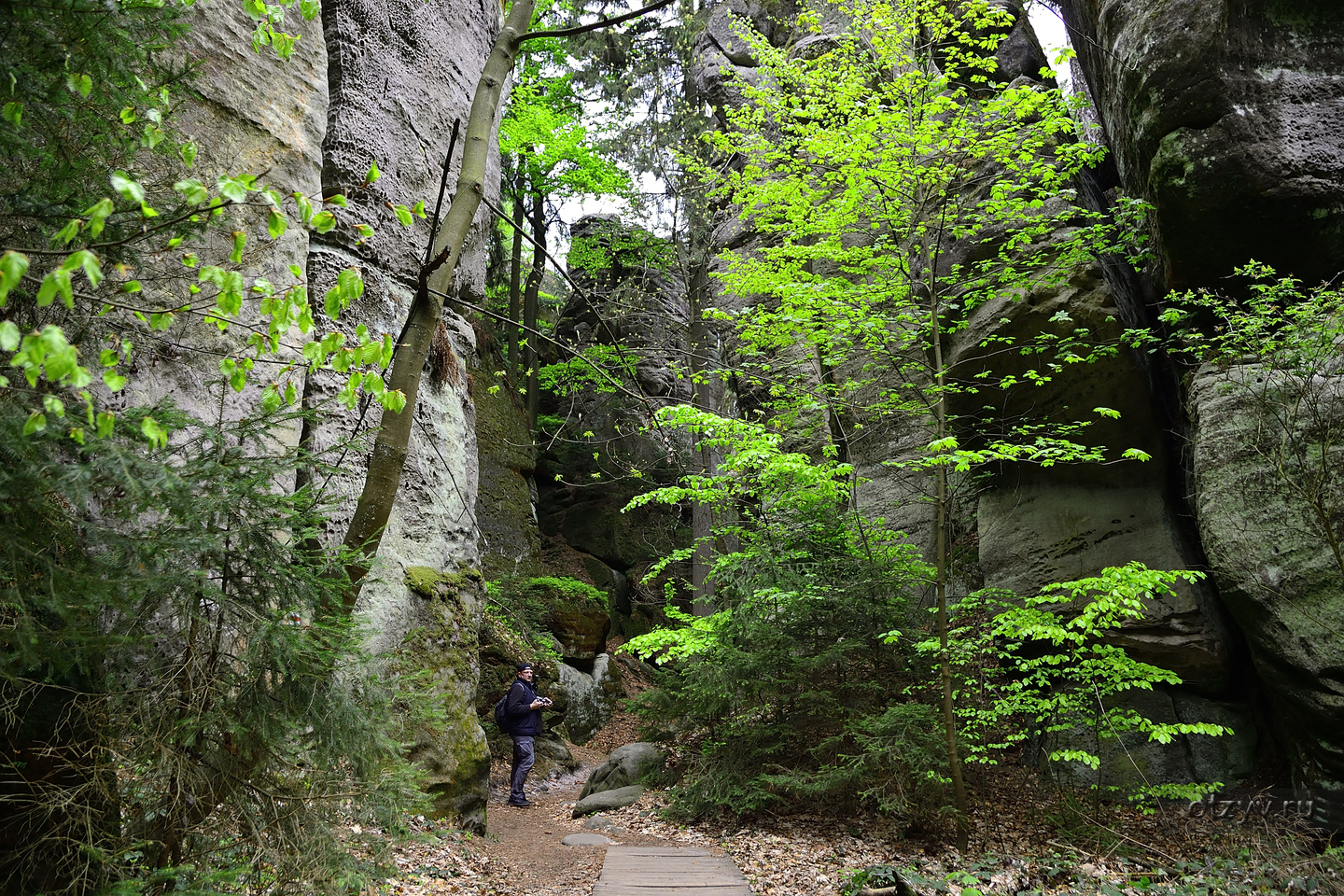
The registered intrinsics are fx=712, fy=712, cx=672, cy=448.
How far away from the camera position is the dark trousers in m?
8.47

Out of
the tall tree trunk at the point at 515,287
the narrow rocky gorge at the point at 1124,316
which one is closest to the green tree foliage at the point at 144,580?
the narrow rocky gorge at the point at 1124,316

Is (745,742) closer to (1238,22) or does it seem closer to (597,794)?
(597,794)

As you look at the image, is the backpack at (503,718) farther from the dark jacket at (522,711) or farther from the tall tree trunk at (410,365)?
the tall tree trunk at (410,365)

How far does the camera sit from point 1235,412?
24.3 feet

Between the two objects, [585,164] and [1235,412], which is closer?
[1235,412]

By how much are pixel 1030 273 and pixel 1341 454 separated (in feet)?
11.3

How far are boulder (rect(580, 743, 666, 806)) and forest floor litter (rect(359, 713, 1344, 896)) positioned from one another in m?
0.54

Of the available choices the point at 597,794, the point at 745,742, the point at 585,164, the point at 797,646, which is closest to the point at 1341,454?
the point at 797,646

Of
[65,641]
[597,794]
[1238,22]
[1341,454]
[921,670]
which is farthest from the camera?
[597,794]

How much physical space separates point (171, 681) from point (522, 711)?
21.7 ft

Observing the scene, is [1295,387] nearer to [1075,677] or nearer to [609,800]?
[1075,677]

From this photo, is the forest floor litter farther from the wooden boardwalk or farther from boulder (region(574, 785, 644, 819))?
the wooden boardwalk

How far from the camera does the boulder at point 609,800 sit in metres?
8.07

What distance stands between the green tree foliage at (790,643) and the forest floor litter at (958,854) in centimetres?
46
